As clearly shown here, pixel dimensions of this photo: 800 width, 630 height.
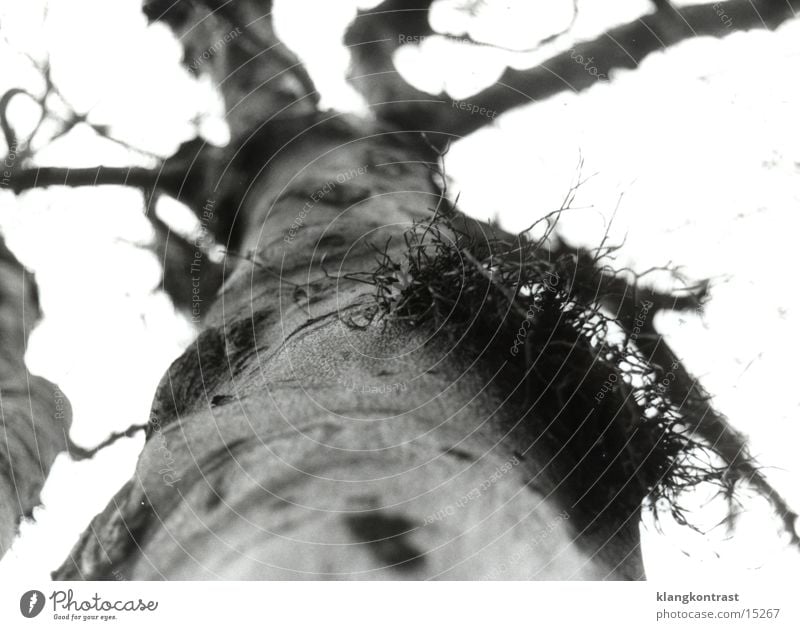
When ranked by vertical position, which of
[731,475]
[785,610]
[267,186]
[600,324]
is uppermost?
[267,186]

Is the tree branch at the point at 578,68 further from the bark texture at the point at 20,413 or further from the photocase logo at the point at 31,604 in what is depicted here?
the photocase logo at the point at 31,604

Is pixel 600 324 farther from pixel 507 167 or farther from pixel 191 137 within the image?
pixel 191 137

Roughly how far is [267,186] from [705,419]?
40cm

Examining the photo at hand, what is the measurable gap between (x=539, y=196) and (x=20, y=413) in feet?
1.53

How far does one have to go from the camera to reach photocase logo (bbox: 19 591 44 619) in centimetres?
48

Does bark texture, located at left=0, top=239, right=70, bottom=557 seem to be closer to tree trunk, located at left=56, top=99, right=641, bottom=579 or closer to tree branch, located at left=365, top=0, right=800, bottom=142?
tree trunk, located at left=56, top=99, right=641, bottom=579

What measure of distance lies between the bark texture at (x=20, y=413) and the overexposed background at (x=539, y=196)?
0.5 inches

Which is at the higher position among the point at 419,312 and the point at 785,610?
the point at 419,312

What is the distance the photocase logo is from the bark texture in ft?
0.15

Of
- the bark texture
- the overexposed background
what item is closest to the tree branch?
the overexposed background

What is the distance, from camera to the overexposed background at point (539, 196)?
47 centimetres

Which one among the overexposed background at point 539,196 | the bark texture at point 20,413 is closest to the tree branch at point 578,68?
the overexposed background at point 539,196

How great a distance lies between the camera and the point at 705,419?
0.47 m

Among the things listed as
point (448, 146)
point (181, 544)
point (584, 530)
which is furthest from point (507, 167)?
point (181, 544)
